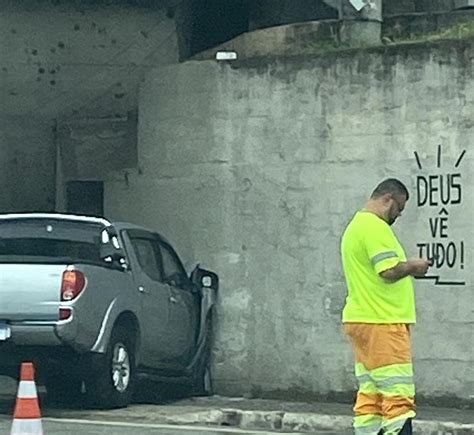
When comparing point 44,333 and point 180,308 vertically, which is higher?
point 180,308

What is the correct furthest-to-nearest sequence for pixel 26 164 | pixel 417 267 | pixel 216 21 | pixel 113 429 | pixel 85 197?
1. pixel 216 21
2. pixel 26 164
3. pixel 85 197
4. pixel 113 429
5. pixel 417 267

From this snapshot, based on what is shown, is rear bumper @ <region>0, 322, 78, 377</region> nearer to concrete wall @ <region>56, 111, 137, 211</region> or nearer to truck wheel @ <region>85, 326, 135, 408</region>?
truck wheel @ <region>85, 326, 135, 408</region>

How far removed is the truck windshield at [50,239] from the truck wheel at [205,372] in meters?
1.73

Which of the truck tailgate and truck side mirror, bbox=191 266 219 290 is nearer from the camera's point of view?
the truck tailgate

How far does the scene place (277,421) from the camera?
42.5 ft

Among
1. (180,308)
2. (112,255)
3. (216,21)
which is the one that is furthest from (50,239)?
(216,21)

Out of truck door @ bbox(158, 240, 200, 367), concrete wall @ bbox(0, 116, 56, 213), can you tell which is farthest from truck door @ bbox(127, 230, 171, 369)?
concrete wall @ bbox(0, 116, 56, 213)

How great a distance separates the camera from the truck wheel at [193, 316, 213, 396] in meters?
14.9

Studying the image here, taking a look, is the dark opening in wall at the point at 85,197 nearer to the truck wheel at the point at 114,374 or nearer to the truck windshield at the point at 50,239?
the truck windshield at the point at 50,239

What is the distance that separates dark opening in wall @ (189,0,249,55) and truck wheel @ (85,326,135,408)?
613 cm

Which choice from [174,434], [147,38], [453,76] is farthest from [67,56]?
[174,434]

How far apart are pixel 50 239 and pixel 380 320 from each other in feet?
15.9

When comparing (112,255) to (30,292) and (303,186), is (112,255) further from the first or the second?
(303,186)

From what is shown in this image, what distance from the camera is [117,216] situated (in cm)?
1579
